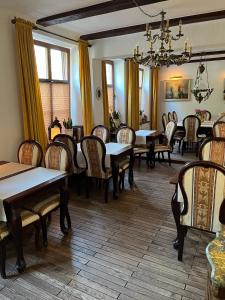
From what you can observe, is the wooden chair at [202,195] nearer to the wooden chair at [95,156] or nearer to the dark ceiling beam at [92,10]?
the wooden chair at [95,156]

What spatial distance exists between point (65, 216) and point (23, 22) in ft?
9.84

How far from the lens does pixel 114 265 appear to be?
7.50 feet

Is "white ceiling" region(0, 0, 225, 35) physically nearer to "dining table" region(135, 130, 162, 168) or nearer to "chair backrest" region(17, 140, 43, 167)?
"chair backrest" region(17, 140, 43, 167)

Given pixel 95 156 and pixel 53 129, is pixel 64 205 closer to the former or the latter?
pixel 95 156

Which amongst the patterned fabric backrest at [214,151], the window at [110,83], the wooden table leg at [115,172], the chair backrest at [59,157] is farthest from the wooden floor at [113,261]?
the window at [110,83]

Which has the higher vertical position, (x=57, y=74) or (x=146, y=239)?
(x=57, y=74)

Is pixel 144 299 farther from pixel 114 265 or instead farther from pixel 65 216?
pixel 65 216

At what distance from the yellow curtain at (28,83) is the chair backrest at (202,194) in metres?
2.73

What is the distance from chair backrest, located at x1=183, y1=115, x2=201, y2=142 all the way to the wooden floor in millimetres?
3463

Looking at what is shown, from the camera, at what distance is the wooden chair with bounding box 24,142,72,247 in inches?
96.9

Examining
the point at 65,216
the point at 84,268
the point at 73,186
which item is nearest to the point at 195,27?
the point at 73,186

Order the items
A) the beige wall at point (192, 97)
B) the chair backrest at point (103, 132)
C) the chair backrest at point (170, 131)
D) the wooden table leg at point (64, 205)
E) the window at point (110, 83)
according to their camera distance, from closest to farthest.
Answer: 1. the wooden table leg at point (64, 205)
2. the chair backrest at point (103, 132)
3. the chair backrest at point (170, 131)
4. the window at point (110, 83)
5. the beige wall at point (192, 97)

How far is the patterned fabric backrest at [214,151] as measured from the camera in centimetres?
311

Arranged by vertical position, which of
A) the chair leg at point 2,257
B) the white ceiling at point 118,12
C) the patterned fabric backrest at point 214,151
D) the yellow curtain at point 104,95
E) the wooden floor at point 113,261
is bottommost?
the wooden floor at point 113,261
